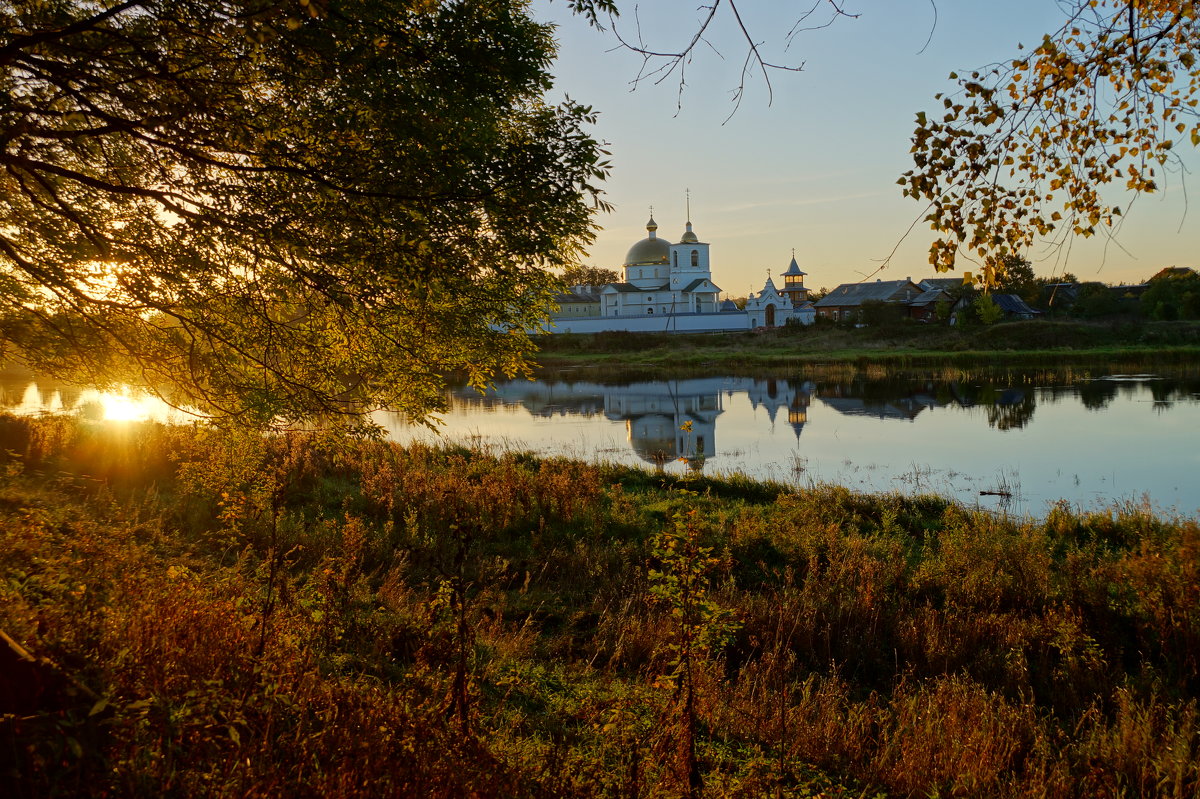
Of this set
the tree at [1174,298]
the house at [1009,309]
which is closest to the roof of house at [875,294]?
the house at [1009,309]

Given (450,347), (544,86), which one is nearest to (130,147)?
(450,347)

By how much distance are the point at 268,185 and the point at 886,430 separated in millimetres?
22512

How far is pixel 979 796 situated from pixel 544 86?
23.6 ft

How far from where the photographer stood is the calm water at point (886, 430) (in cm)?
1661

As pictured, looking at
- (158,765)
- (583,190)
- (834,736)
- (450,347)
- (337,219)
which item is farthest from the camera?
(450,347)

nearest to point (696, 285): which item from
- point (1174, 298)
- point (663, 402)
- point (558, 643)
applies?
point (1174, 298)

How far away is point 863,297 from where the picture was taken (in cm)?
7981

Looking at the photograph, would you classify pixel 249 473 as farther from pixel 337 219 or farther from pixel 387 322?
pixel 337 219

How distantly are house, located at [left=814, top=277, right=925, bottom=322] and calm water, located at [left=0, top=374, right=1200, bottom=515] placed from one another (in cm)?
3802

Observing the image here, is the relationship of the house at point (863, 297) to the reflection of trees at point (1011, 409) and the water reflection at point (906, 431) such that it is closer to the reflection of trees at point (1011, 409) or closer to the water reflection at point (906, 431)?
the water reflection at point (906, 431)

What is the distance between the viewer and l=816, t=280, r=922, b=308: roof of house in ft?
251

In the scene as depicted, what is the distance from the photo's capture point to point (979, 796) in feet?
14.1

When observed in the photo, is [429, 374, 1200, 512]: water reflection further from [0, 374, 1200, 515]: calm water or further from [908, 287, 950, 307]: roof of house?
[908, 287, 950, 307]: roof of house

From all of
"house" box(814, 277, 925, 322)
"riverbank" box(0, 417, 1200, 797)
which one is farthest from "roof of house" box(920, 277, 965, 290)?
"riverbank" box(0, 417, 1200, 797)
